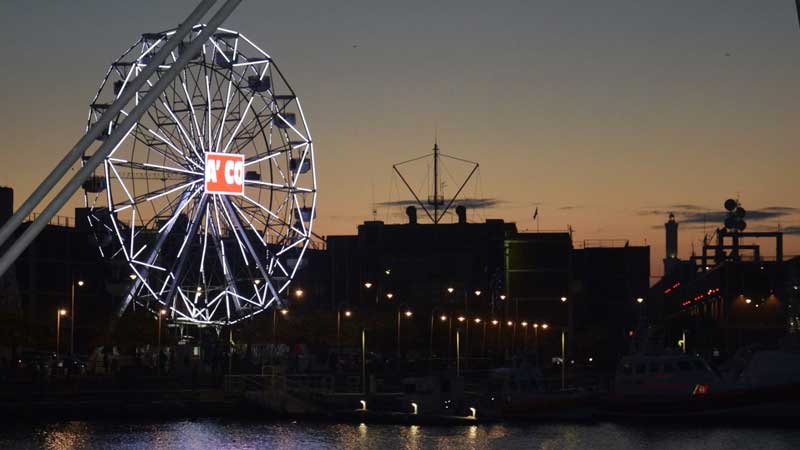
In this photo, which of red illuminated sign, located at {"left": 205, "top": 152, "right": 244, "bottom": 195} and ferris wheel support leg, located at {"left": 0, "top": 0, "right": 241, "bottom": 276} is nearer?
ferris wheel support leg, located at {"left": 0, "top": 0, "right": 241, "bottom": 276}

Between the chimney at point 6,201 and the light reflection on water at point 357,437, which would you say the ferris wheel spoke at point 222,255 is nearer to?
the light reflection on water at point 357,437

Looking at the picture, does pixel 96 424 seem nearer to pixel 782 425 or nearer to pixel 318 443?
pixel 318 443

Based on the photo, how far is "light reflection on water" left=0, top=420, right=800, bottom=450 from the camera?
72.9 metres

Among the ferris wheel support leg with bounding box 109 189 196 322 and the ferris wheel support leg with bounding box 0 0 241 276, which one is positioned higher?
the ferris wheel support leg with bounding box 109 189 196 322

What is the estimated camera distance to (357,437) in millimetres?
77062

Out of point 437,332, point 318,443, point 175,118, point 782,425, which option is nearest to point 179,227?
point 175,118

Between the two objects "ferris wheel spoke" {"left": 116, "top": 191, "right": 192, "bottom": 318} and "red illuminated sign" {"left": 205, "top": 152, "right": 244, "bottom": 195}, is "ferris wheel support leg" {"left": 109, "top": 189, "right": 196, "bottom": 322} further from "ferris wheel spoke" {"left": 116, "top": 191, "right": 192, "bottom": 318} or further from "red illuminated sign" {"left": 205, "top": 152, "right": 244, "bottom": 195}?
"red illuminated sign" {"left": 205, "top": 152, "right": 244, "bottom": 195}

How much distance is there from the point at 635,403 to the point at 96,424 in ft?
105

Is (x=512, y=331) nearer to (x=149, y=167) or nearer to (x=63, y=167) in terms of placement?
(x=149, y=167)

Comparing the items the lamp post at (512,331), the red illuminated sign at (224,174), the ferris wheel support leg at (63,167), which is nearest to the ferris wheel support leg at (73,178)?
the ferris wheel support leg at (63,167)

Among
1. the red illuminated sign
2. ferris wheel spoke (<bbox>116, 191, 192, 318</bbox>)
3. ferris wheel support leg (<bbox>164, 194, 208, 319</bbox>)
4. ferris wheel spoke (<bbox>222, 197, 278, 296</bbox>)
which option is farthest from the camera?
ferris wheel spoke (<bbox>222, 197, 278, 296</bbox>)

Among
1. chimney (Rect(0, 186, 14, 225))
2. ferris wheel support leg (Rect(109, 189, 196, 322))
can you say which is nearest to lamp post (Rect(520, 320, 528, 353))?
chimney (Rect(0, 186, 14, 225))

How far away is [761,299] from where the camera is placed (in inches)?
5817

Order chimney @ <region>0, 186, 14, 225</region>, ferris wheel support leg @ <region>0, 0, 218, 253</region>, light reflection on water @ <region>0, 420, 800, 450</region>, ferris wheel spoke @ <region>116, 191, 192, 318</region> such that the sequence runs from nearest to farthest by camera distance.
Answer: ferris wheel support leg @ <region>0, 0, 218, 253</region> < light reflection on water @ <region>0, 420, 800, 450</region> < ferris wheel spoke @ <region>116, 191, 192, 318</region> < chimney @ <region>0, 186, 14, 225</region>
